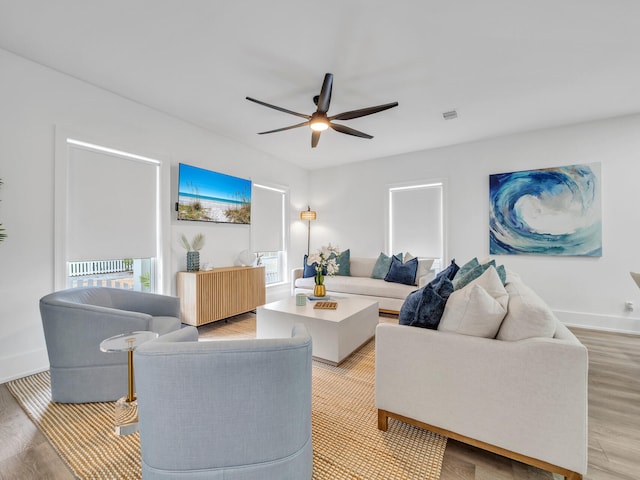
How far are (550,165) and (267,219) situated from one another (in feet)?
14.6

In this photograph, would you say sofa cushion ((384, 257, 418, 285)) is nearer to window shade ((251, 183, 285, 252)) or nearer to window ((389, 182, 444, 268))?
window ((389, 182, 444, 268))

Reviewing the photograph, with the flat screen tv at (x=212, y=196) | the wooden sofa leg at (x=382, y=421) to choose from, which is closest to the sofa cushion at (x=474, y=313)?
the wooden sofa leg at (x=382, y=421)

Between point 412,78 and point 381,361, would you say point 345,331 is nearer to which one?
point 381,361

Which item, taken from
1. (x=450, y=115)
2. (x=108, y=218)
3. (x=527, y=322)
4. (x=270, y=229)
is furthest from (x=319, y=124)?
(x=270, y=229)

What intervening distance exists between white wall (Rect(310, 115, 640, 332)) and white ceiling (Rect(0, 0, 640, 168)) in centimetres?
40

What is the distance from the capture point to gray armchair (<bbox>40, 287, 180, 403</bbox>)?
6.15ft

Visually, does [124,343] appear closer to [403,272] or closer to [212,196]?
[212,196]

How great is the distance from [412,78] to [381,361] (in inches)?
102

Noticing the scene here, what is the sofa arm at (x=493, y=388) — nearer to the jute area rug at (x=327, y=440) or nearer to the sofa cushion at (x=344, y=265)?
the jute area rug at (x=327, y=440)

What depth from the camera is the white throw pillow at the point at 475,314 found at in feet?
4.77

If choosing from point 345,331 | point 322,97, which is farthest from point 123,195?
point 345,331

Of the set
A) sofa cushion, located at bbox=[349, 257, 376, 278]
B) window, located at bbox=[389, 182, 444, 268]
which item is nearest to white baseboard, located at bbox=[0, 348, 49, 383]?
sofa cushion, located at bbox=[349, 257, 376, 278]

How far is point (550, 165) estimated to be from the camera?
3934 millimetres

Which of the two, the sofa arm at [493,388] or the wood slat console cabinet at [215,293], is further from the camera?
the wood slat console cabinet at [215,293]
